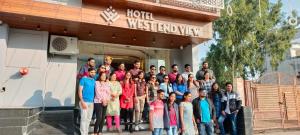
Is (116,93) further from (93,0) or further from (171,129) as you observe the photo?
(93,0)

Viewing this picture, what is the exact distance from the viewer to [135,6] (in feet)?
27.2

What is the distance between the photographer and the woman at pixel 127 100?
253 inches

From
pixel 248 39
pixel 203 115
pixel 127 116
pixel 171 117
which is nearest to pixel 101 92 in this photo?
pixel 127 116

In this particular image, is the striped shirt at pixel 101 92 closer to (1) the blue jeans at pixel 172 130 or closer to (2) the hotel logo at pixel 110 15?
(1) the blue jeans at pixel 172 130

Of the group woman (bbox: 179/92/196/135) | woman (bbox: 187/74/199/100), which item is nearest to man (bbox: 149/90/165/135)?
woman (bbox: 179/92/196/135)

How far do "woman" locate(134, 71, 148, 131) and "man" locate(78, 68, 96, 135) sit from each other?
1313mm

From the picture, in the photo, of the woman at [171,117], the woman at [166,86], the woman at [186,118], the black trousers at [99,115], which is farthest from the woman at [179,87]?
the black trousers at [99,115]

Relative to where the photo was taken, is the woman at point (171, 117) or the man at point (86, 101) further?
the woman at point (171, 117)

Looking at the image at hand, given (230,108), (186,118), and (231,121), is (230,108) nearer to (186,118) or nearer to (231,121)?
(231,121)

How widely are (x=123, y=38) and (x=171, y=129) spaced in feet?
15.9

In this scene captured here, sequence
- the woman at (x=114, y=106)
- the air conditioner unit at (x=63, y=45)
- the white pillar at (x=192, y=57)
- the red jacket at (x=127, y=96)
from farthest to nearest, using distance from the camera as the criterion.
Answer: the white pillar at (x=192, y=57) < the air conditioner unit at (x=63, y=45) < the red jacket at (x=127, y=96) < the woman at (x=114, y=106)

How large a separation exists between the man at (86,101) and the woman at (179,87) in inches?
90.4

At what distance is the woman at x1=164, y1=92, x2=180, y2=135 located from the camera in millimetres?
5699

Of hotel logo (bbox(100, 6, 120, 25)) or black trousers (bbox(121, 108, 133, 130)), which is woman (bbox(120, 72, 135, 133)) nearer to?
black trousers (bbox(121, 108, 133, 130))
